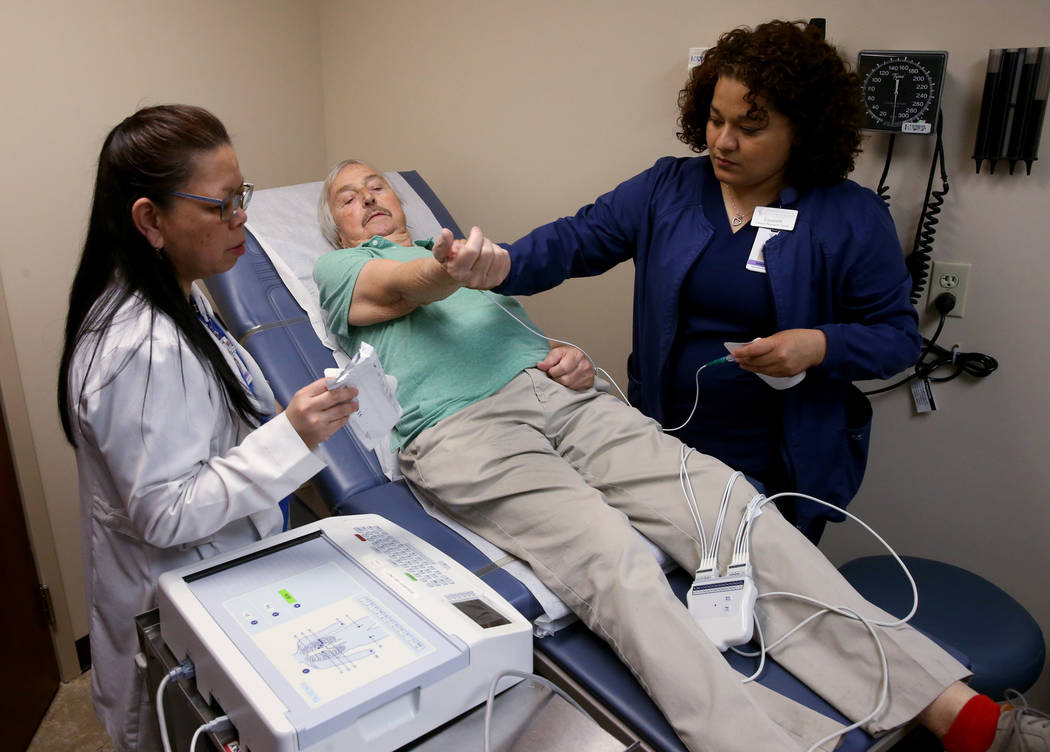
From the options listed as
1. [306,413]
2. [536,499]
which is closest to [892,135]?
[536,499]

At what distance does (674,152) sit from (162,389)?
5.09ft

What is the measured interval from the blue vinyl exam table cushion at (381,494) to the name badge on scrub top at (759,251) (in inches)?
25.4

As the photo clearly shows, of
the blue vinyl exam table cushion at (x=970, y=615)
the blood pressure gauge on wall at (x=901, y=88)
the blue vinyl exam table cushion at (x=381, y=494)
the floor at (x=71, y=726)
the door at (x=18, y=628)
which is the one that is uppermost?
the blood pressure gauge on wall at (x=901, y=88)

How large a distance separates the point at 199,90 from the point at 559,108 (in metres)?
1.11

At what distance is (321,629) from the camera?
102 centimetres

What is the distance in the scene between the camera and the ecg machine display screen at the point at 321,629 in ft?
3.04

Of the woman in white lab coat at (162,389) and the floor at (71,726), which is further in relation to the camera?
the floor at (71,726)

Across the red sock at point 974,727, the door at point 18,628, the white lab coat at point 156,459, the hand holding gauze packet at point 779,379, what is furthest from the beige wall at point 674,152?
the door at point 18,628

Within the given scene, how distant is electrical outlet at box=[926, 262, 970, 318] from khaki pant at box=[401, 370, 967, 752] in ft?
2.56

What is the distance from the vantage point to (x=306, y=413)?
113 cm

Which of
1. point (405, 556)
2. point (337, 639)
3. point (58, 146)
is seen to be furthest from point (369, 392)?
point (58, 146)

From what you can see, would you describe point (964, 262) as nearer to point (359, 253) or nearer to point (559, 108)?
point (559, 108)

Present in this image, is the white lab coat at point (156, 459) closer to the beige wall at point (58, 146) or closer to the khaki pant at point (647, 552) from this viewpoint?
the khaki pant at point (647, 552)

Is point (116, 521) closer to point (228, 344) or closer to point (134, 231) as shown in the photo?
point (228, 344)
